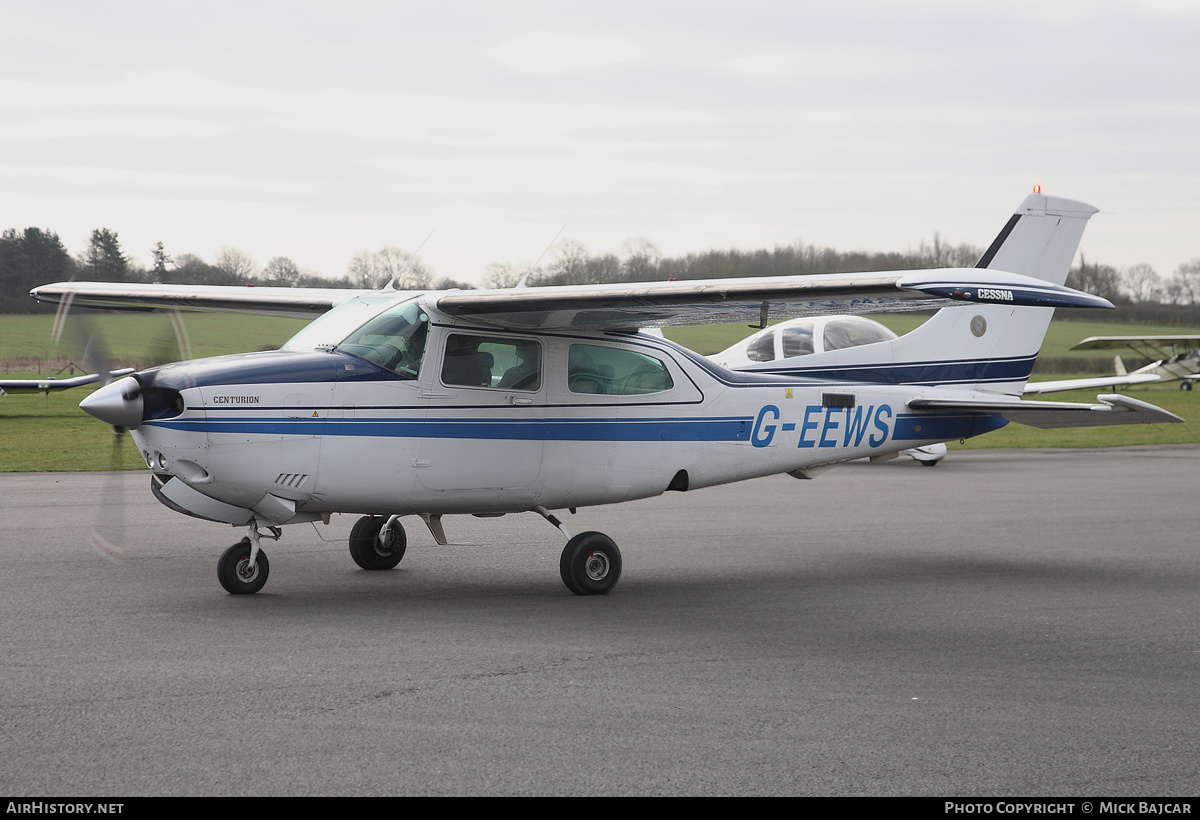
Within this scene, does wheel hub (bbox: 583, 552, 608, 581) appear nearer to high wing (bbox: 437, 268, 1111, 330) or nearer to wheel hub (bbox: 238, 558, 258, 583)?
high wing (bbox: 437, 268, 1111, 330)

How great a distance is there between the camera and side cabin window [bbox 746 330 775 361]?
55.8 ft

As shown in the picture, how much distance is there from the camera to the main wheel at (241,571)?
744 cm

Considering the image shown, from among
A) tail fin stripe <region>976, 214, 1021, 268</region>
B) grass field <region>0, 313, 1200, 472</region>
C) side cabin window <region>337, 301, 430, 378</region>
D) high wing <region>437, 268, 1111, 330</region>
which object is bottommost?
grass field <region>0, 313, 1200, 472</region>

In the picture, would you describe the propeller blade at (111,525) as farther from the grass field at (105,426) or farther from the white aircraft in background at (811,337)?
the white aircraft in background at (811,337)

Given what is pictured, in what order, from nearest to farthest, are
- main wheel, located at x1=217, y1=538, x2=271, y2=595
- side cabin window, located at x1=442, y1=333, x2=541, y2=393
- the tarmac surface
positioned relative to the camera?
the tarmac surface → main wheel, located at x1=217, y1=538, x2=271, y2=595 → side cabin window, located at x1=442, y1=333, x2=541, y2=393

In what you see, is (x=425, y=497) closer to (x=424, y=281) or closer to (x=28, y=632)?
(x=28, y=632)

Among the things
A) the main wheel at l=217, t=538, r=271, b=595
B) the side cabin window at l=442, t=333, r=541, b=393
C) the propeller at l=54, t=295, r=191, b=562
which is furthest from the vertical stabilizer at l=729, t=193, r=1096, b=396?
the propeller at l=54, t=295, r=191, b=562

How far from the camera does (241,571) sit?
7496 millimetres

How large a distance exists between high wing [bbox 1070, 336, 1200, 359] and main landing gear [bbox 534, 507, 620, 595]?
39582 millimetres

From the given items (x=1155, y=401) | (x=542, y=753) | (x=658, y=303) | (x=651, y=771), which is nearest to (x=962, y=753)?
(x=651, y=771)

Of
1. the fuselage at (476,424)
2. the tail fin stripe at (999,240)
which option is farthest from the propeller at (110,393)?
the tail fin stripe at (999,240)

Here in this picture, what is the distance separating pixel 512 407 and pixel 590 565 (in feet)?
4.45

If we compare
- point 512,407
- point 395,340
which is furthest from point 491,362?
point 395,340

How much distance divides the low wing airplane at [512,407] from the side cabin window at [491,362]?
0.04ft
